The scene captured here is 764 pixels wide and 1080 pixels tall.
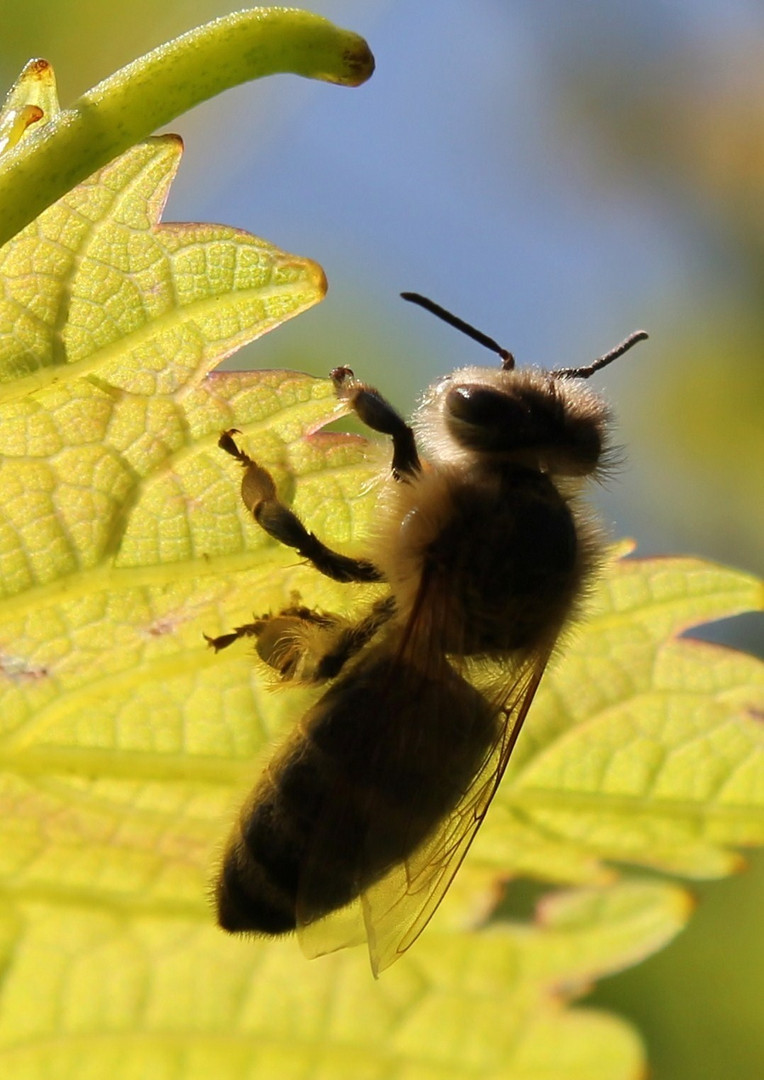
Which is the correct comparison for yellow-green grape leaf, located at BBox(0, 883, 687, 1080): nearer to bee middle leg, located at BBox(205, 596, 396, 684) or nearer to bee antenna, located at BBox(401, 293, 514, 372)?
bee middle leg, located at BBox(205, 596, 396, 684)

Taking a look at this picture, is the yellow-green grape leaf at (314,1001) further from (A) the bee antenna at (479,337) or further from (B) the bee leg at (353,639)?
(A) the bee antenna at (479,337)

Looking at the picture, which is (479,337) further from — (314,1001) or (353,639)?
(314,1001)

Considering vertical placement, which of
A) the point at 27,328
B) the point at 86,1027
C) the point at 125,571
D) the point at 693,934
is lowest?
the point at 693,934

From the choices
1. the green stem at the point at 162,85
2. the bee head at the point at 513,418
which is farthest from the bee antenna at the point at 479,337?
the green stem at the point at 162,85

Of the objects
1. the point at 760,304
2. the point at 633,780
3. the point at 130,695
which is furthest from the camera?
the point at 760,304

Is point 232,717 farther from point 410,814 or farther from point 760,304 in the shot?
point 760,304

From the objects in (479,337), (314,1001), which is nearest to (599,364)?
(479,337)

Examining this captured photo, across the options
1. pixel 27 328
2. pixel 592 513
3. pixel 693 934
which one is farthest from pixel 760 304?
pixel 27 328
